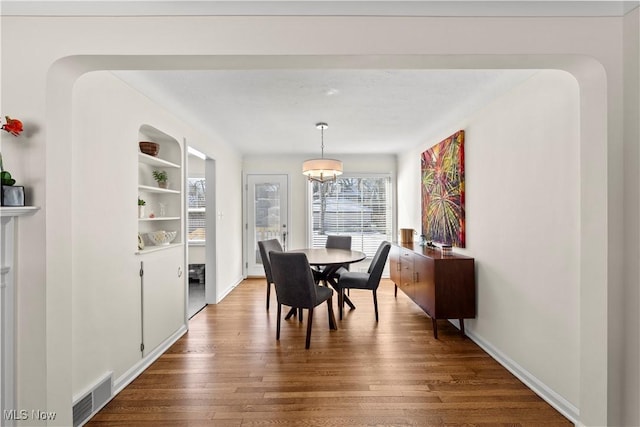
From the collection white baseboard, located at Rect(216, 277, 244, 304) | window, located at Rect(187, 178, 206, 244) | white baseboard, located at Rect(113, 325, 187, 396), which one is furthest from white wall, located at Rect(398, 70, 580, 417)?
window, located at Rect(187, 178, 206, 244)

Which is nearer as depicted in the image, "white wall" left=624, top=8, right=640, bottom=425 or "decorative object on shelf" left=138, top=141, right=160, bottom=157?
"white wall" left=624, top=8, right=640, bottom=425

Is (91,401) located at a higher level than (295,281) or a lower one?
lower

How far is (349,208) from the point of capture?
5824 millimetres

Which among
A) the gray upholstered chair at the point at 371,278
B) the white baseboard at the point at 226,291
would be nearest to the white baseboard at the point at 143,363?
the white baseboard at the point at 226,291

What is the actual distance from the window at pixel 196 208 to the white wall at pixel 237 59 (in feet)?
14.0

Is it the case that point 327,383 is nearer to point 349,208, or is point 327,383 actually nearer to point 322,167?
point 322,167

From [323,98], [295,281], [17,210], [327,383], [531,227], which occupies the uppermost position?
[323,98]

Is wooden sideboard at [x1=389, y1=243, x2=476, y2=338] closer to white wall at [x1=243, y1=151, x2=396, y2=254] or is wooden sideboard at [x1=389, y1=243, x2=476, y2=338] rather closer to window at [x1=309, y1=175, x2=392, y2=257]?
window at [x1=309, y1=175, x2=392, y2=257]

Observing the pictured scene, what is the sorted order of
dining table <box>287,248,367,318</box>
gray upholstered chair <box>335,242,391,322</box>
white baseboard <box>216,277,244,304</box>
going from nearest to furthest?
dining table <box>287,248,367,318</box>, gray upholstered chair <box>335,242,391,322</box>, white baseboard <box>216,277,244,304</box>

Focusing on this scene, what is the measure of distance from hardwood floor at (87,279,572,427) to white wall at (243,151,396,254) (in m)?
2.51

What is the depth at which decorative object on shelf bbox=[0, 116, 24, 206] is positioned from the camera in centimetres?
142

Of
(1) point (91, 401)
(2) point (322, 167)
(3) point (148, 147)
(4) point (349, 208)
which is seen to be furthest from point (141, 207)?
(4) point (349, 208)

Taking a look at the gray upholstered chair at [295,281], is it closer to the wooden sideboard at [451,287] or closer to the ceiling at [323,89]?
the wooden sideboard at [451,287]

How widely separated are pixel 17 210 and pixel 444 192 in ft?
11.7
